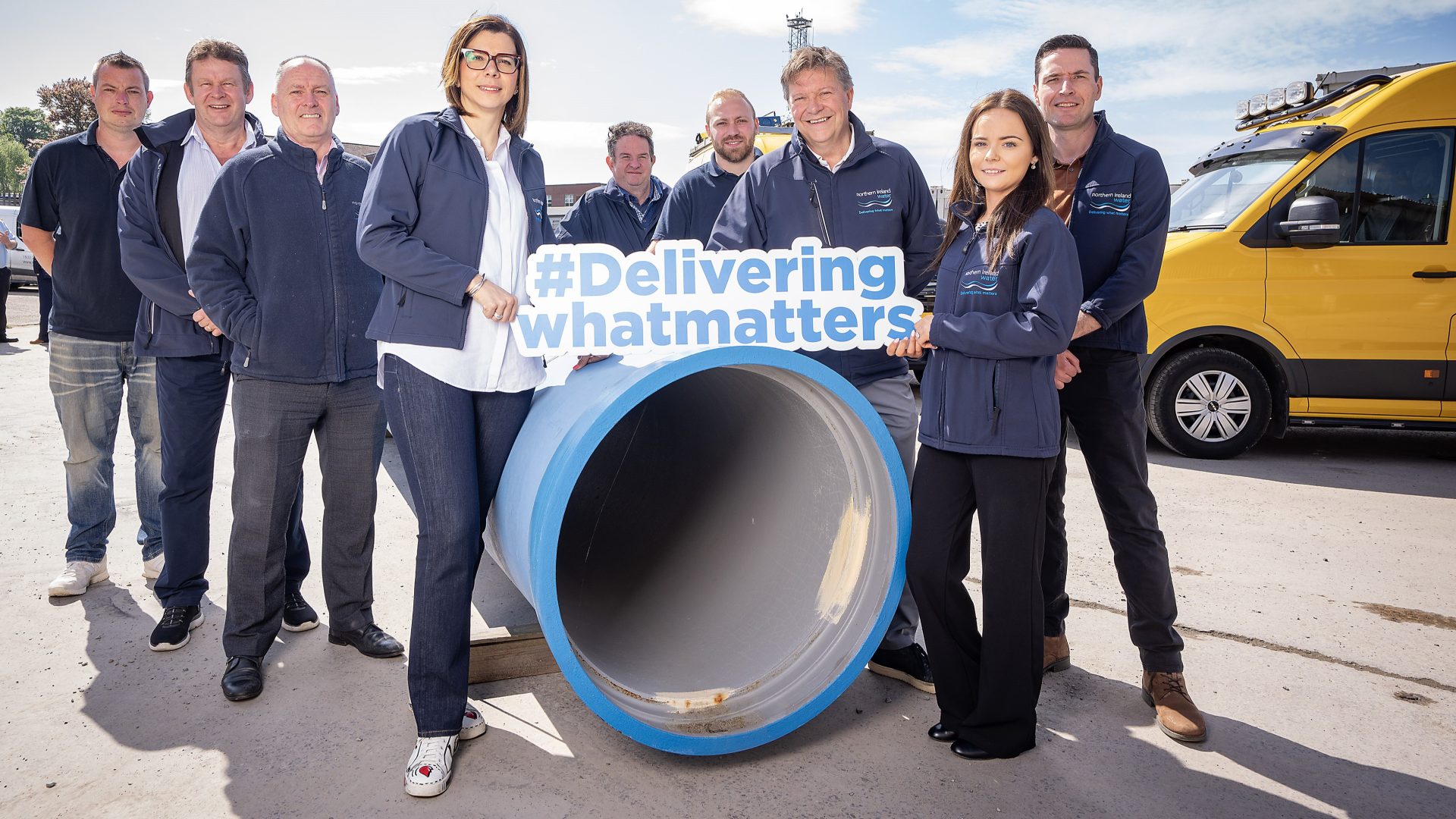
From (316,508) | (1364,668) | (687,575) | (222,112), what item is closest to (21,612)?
A: (316,508)

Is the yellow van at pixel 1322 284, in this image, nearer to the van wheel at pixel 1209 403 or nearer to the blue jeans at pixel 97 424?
the van wheel at pixel 1209 403

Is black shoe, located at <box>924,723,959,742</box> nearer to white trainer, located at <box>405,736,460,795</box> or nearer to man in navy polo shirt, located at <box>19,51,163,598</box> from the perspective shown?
white trainer, located at <box>405,736,460,795</box>

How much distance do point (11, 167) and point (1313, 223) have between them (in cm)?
9294

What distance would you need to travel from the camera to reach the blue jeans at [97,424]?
3709 millimetres

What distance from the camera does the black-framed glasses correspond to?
2.52m

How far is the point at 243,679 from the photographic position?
296 centimetres

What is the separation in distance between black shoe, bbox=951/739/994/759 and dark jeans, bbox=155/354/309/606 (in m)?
2.36

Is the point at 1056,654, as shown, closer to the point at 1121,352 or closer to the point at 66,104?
the point at 1121,352

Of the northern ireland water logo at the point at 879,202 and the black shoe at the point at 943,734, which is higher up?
the northern ireland water logo at the point at 879,202

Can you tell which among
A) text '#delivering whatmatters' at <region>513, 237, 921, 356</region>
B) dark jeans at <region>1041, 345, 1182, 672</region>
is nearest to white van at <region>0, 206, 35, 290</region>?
text '#delivering whatmatters' at <region>513, 237, 921, 356</region>

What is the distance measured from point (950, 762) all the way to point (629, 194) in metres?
3.50

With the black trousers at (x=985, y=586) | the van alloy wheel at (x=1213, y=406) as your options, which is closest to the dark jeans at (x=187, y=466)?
the black trousers at (x=985, y=586)

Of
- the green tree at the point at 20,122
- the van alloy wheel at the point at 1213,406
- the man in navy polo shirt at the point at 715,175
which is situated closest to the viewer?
the man in navy polo shirt at the point at 715,175

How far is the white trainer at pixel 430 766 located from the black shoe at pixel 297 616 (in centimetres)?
123
